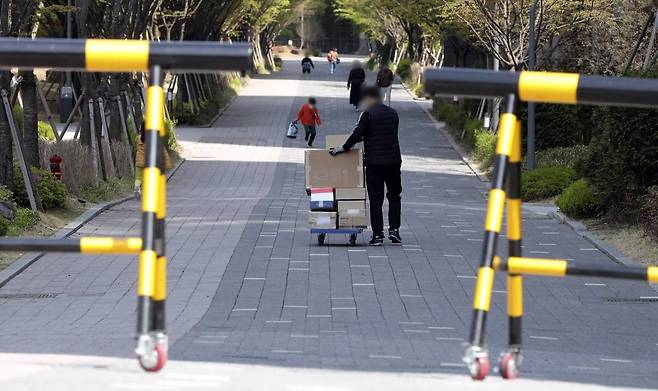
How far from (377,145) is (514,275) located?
959 cm

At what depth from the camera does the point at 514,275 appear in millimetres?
5738

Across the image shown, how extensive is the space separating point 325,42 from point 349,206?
124130 millimetres

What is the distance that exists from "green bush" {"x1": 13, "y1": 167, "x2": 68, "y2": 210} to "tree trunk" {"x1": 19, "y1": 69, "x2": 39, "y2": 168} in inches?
22.6

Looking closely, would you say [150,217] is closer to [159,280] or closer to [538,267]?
[159,280]

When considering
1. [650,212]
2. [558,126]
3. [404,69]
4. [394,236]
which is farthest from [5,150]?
[404,69]

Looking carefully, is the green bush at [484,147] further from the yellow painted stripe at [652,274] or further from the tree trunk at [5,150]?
the yellow painted stripe at [652,274]

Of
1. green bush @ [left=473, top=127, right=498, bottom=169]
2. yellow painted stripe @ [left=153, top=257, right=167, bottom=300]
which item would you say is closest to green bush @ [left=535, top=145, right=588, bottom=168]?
green bush @ [left=473, top=127, right=498, bottom=169]

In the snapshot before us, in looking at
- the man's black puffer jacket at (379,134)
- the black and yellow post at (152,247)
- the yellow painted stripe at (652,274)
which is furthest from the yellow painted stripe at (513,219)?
the man's black puffer jacket at (379,134)

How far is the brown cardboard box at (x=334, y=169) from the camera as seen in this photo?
1534 cm

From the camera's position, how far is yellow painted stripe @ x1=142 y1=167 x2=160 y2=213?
5.45 m

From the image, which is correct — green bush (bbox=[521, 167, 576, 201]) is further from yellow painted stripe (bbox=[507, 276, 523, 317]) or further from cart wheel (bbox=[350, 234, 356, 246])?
yellow painted stripe (bbox=[507, 276, 523, 317])

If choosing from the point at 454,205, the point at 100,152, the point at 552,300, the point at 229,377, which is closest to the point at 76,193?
the point at 100,152

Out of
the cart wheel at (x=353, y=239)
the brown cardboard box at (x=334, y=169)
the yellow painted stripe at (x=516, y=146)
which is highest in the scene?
the yellow painted stripe at (x=516, y=146)

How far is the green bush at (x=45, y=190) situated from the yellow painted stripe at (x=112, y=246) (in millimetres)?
13809
